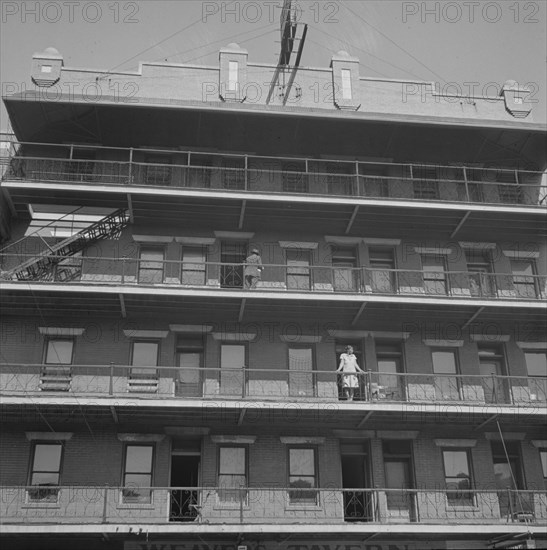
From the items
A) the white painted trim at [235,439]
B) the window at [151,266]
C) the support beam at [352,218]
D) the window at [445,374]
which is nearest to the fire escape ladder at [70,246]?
the window at [151,266]

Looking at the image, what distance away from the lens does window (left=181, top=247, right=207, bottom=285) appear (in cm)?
2400

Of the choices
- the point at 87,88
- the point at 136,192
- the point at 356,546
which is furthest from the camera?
the point at 87,88

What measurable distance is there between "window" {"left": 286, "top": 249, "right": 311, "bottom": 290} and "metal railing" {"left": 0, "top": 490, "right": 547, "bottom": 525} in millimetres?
6338

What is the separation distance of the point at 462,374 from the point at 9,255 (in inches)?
550

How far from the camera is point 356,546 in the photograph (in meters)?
21.0

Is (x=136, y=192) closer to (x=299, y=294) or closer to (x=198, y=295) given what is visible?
(x=198, y=295)

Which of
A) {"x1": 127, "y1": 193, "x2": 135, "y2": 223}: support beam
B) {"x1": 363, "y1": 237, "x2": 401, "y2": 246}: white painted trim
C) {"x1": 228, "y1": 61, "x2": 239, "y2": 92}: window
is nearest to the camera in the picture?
{"x1": 127, "y1": 193, "x2": 135, "y2": 223}: support beam

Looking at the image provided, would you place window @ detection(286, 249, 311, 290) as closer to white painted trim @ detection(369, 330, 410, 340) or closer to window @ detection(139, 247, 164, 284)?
white painted trim @ detection(369, 330, 410, 340)

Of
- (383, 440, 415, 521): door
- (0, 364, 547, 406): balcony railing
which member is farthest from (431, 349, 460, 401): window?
(383, 440, 415, 521): door

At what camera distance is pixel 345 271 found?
2472cm

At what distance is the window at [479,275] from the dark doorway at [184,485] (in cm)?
1034

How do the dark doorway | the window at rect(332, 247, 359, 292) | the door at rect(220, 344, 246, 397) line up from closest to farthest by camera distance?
→ the dark doorway
the door at rect(220, 344, 246, 397)
the window at rect(332, 247, 359, 292)

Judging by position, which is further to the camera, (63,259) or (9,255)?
(63,259)

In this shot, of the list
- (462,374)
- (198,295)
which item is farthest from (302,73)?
(462,374)
